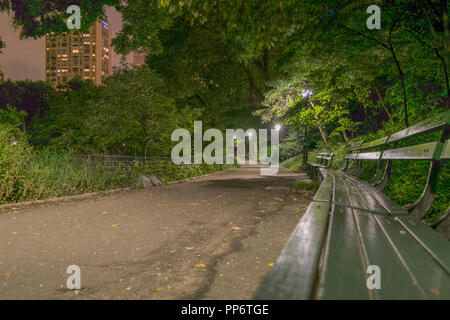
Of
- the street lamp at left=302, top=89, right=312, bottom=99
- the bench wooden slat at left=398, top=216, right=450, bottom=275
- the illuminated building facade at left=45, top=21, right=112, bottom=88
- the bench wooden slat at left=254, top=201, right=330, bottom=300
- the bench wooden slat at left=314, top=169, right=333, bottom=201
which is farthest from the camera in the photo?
the illuminated building facade at left=45, top=21, right=112, bottom=88

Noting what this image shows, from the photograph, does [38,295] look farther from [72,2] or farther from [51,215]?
[72,2]

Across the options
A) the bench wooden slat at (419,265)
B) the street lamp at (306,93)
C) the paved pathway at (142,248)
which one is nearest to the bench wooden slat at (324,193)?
the paved pathway at (142,248)

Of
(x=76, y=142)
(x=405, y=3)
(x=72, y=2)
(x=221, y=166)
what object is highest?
(x=72, y=2)

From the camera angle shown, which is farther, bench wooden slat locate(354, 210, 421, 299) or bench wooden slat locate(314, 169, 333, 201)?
bench wooden slat locate(314, 169, 333, 201)

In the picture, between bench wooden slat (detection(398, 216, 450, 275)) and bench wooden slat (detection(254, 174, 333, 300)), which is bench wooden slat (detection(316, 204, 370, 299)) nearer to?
bench wooden slat (detection(254, 174, 333, 300))

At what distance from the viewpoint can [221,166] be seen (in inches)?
886

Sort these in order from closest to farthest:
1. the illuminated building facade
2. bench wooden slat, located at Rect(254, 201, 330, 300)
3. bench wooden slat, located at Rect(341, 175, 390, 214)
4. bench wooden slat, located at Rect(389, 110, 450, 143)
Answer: bench wooden slat, located at Rect(254, 201, 330, 300), bench wooden slat, located at Rect(389, 110, 450, 143), bench wooden slat, located at Rect(341, 175, 390, 214), the illuminated building facade

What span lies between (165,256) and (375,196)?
2.51m

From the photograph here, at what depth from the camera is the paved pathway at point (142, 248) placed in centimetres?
228

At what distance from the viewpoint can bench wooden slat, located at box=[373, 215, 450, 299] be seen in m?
1.15

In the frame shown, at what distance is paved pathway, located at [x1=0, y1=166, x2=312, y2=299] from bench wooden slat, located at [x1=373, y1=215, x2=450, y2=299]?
1.08 meters

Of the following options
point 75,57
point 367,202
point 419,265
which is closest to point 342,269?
point 419,265

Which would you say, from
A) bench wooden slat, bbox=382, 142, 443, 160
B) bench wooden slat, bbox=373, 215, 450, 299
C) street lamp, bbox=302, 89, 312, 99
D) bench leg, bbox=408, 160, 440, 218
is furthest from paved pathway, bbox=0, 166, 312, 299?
street lamp, bbox=302, 89, 312, 99
